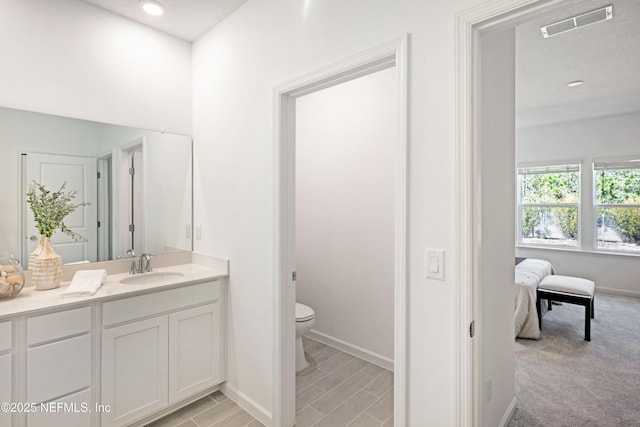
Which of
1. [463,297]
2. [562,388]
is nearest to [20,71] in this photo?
[463,297]

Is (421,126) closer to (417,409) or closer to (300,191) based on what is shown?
(417,409)

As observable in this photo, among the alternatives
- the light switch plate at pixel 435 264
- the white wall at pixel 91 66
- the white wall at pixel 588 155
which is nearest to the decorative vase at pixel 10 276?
the white wall at pixel 91 66

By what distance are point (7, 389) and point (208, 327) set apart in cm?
101

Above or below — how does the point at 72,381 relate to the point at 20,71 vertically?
below

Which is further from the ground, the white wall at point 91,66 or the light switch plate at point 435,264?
the white wall at point 91,66

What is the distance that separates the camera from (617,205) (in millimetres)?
5023

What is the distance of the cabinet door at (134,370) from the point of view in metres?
1.81

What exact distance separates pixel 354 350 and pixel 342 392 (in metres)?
0.58

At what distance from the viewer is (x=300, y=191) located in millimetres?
3461

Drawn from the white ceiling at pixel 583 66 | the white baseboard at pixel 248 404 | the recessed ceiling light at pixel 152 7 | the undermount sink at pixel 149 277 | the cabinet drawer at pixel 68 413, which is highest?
the white ceiling at pixel 583 66

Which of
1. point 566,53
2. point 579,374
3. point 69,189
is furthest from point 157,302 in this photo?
point 566,53

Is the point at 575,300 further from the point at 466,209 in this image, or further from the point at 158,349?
the point at 158,349

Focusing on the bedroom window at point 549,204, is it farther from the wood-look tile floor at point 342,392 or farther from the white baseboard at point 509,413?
the wood-look tile floor at point 342,392

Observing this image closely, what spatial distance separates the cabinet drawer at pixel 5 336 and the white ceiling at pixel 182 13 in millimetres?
2019
